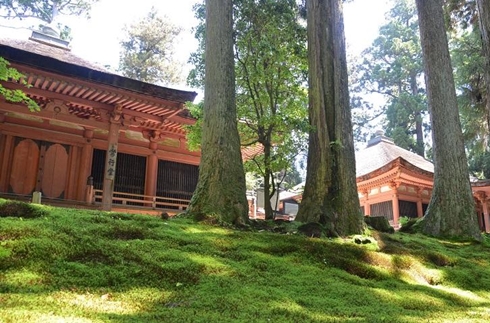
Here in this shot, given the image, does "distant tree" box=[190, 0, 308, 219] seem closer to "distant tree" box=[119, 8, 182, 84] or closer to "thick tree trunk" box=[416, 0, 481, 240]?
"thick tree trunk" box=[416, 0, 481, 240]

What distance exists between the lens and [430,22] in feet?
30.1

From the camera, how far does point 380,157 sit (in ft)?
66.5

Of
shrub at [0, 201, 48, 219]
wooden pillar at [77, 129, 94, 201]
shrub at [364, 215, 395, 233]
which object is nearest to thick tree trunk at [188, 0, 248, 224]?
shrub at [0, 201, 48, 219]

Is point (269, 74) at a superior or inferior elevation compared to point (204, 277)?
superior

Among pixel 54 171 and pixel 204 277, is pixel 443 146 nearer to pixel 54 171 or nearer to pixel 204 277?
pixel 204 277

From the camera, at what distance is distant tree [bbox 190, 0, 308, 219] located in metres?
7.84

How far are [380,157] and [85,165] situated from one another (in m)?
14.4

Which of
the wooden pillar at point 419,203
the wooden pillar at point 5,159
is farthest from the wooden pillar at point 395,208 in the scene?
the wooden pillar at point 5,159

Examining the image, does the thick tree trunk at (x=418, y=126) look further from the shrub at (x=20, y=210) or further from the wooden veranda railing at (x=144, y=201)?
the shrub at (x=20, y=210)

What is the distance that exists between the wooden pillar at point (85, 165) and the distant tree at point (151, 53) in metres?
17.8

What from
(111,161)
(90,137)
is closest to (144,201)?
(111,161)

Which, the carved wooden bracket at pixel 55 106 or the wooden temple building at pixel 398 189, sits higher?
the carved wooden bracket at pixel 55 106

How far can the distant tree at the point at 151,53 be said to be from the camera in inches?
1122

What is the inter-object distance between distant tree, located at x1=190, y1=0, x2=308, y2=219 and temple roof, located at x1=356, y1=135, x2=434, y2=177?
1191 centimetres
